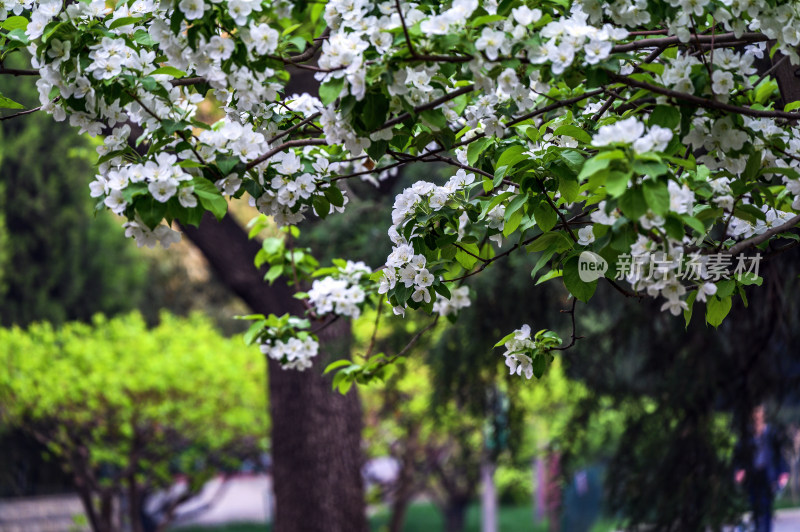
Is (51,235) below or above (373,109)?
above

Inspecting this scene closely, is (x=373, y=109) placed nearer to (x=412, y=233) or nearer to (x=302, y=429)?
(x=412, y=233)

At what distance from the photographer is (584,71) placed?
70.2 inches

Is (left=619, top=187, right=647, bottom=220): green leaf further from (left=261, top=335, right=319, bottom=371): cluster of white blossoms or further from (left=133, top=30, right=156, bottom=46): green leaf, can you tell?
(left=261, top=335, right=319, bottom=371): cluster of white blossoms

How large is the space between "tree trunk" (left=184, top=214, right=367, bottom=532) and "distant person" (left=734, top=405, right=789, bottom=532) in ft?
7.82

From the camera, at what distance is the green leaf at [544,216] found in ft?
6.86

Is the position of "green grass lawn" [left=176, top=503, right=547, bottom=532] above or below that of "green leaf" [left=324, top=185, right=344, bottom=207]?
below

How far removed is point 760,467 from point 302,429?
2.82m

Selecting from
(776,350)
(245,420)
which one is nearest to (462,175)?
(776,350)

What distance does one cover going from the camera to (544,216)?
6.89 feet

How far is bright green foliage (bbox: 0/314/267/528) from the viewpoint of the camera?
846cm

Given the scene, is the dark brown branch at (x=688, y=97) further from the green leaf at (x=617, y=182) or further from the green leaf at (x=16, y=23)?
the green leaf at (x=16, y=23)

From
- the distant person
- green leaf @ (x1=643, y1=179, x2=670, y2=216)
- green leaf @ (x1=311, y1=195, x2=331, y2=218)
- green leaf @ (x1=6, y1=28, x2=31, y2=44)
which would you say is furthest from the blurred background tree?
green leaf @ (x1=643, y1=179, x2=670, y2=216)

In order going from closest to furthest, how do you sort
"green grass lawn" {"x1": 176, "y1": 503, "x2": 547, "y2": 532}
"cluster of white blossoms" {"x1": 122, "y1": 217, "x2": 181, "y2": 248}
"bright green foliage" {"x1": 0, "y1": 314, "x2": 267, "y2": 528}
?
"cluster of white blossoms" {"x1": 122, "y1": 217, "x2": 181, "y2": 248} < "bright green foliage" {"x1": 0, "y1": 314, "x2": 267, "y2": 528} < "green grass lawn" {"x1": 176, "y1": 503, "x2": 547, "y2": 532}

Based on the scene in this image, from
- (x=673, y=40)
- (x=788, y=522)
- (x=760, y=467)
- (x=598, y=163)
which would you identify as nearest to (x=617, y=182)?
(x=598, y=163)
